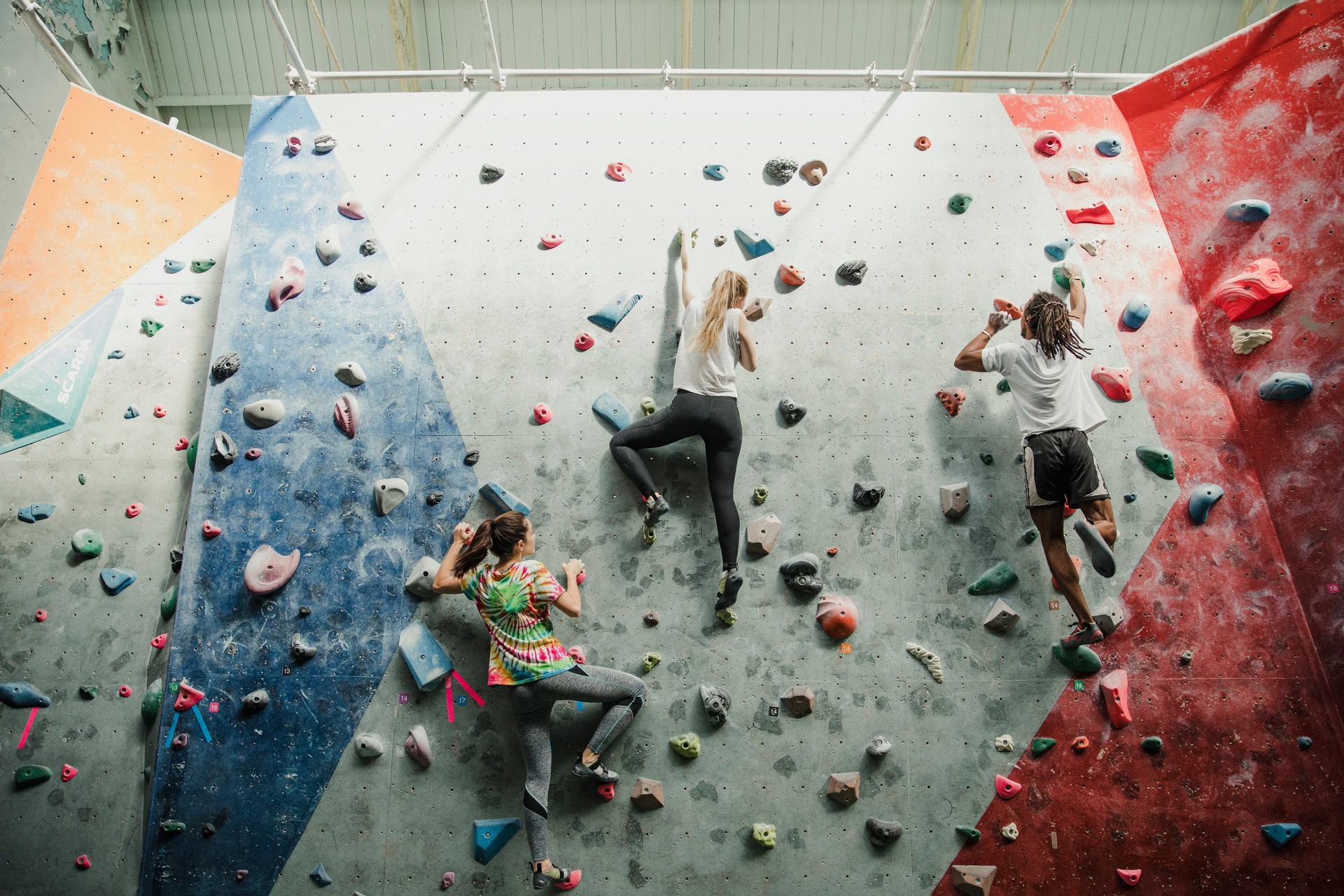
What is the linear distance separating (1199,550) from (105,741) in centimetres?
466

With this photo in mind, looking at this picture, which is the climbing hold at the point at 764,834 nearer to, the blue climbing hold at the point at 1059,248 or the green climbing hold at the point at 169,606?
the green climbing hold at the point at 169,606

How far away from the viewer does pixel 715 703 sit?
3037 mm

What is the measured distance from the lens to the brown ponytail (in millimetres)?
2604

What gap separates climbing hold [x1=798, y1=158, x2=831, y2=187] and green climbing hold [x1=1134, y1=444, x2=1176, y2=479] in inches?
73.7

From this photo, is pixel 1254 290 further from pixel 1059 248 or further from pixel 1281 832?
pixel 1281 832

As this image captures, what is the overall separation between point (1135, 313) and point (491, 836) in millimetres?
3529

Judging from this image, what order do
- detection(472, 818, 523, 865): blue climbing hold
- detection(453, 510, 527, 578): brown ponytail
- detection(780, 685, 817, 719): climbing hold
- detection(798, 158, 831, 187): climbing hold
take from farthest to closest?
1. detection(798, 158, 831, 187): climbing hold
2. detection(780, 685, 817, 719): climbing hold
3. detection(472, 818, 523, 865): blue climbing hold
4. detection(453, 510, 527, 578): brown ponytail

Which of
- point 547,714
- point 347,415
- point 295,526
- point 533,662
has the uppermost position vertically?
point 347,415

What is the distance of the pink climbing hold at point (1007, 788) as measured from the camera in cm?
304

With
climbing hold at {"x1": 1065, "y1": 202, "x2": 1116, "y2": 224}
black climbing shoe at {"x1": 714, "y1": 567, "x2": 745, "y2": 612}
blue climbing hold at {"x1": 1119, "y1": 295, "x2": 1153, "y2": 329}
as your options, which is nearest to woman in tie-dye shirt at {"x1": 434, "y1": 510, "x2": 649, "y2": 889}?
black climbing shoe at {"x1": 714, "y1": 567, "x2": 745, "y2": 612}

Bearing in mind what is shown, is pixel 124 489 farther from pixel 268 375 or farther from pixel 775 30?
pixel 775 30

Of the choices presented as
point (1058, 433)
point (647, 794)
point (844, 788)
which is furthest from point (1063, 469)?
point (647, 794)

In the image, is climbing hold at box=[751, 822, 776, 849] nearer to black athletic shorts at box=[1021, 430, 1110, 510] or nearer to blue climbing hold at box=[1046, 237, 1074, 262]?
black athletic shorts at box=[1021, 430, 1110, 510]

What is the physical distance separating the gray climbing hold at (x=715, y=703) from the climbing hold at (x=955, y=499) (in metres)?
1.23
